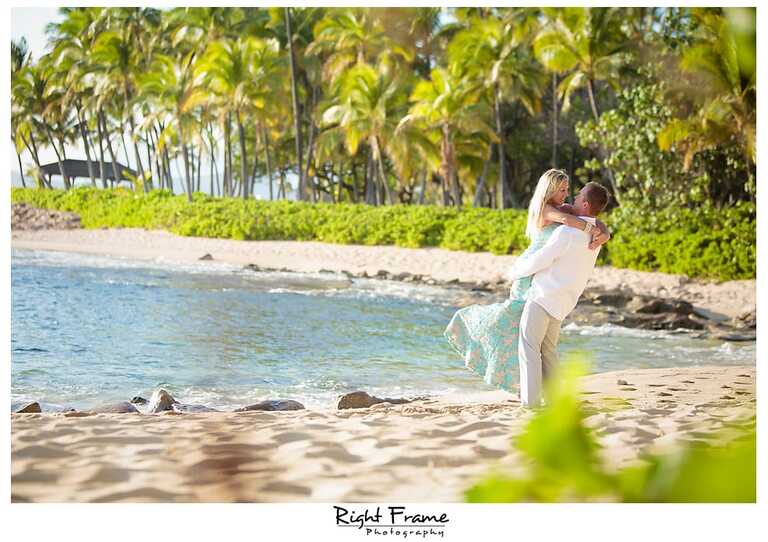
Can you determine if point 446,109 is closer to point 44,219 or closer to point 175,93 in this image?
point 175,93

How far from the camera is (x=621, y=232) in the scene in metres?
12.0

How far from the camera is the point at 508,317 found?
3744 millimetres

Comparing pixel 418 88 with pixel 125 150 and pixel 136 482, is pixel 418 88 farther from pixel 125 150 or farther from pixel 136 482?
pixel 136 482

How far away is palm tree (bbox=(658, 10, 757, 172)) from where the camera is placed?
835cm

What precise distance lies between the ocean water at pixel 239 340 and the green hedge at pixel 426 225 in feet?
4.03

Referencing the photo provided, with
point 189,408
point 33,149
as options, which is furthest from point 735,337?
point 33,149

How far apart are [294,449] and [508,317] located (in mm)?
1170

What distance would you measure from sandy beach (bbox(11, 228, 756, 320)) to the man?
8.20 meters

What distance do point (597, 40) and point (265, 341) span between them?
7.93 metres

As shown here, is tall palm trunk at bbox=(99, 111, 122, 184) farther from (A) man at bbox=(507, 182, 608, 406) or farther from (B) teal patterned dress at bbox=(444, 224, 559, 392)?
(A) man at bbox=(507, 182, 608, 406)

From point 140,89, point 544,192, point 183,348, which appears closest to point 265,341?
point 183,348

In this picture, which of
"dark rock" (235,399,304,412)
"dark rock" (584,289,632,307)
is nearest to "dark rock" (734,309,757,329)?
Answer: "dark rock" (584,289,632,307)

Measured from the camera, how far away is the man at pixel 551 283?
11.3ft

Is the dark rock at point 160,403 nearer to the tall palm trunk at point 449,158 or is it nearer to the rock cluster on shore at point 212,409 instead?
the rock cluster on shore at point 212,409
